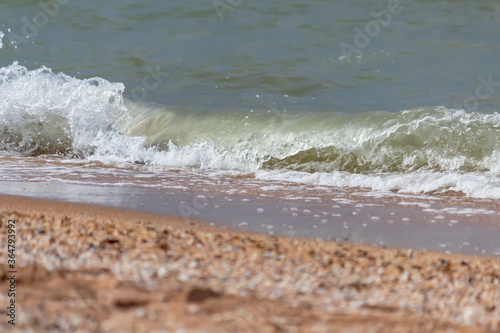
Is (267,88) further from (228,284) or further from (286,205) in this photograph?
(228,284)

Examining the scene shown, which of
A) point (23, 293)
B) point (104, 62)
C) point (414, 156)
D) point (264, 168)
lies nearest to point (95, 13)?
point (104, 62)

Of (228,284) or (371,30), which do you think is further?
(371,30)

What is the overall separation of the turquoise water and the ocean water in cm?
2

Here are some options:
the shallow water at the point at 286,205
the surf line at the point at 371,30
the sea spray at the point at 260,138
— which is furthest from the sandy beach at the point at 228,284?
the surf line at the point at 371,30

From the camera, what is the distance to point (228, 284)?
7.66 ft

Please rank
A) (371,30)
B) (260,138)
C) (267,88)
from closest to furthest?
(260,138)
(267,88)
(371,30)

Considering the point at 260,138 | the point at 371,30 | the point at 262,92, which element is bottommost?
the point at 260,138

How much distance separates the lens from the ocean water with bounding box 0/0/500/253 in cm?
611

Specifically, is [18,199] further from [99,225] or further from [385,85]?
[385,85]

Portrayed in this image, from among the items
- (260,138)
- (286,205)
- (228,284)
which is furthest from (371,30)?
(228,284)

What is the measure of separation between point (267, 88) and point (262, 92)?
0.16 metres

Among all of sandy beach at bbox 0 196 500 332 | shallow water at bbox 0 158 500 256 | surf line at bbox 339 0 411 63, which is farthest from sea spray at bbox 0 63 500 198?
surf line at bbox 339 0 411 63

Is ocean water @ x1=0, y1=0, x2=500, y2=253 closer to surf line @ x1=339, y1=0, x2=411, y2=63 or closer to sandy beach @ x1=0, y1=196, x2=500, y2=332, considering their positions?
surf line @ x1=339, y1=0, x2=411, y2=63

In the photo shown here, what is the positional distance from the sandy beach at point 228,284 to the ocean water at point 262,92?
1.91 meters
